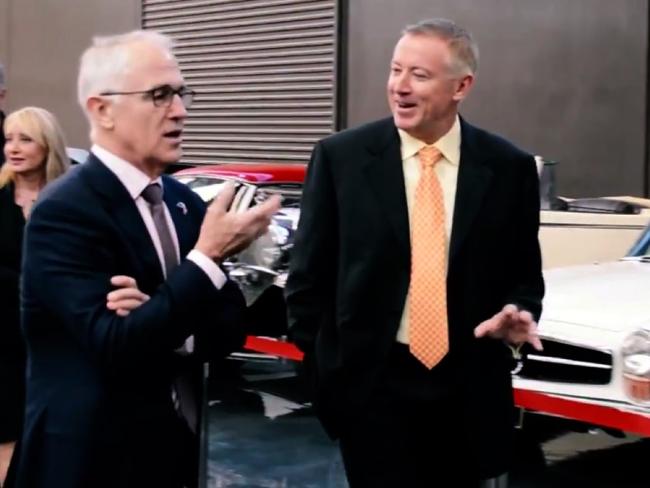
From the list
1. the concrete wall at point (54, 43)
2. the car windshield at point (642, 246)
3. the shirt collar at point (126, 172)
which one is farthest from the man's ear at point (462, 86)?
the concrete wall at point (54, 43)

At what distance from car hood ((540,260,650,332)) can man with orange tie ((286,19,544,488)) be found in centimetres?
203

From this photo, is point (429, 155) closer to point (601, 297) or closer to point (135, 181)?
point (135, 181)

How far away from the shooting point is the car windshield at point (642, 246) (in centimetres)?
673

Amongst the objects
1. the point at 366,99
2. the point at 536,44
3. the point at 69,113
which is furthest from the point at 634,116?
the point at 69,113

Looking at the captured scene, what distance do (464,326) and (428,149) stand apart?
532 millimetres

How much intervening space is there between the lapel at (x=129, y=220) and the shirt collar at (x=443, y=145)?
1030mm

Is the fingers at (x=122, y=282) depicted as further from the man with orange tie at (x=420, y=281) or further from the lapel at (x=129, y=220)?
the man with orange tie at (x=420, y=281)

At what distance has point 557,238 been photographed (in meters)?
7.67

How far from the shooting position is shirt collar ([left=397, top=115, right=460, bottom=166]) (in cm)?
330

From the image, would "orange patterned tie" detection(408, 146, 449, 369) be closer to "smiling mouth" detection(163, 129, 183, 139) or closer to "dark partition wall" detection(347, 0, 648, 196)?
"smiling mouth" detection(163, 129, 183, 139)

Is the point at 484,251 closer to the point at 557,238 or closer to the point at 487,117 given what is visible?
the point at 557,238

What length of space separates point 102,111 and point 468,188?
1132 mm

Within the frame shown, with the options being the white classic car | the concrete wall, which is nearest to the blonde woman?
the white classic car

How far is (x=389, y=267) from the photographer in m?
3.17
